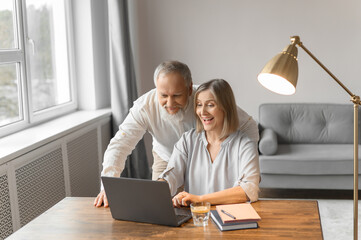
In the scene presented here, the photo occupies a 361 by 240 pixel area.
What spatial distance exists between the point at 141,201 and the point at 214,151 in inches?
23.5

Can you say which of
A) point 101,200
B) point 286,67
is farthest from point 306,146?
point 286,67

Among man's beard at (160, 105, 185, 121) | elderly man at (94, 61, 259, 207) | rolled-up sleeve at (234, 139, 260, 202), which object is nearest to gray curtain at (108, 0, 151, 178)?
elderly man at (94, 61, 259, 207)

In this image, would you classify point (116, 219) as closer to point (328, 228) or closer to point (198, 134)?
point (198, 134)

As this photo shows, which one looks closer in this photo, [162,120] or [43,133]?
[162,120]

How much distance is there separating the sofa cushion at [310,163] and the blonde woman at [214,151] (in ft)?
6.45

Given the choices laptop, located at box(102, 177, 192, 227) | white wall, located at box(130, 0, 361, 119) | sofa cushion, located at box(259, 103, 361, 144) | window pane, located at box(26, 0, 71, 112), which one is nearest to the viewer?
laptop, located at box(102, 177, 192, 227)

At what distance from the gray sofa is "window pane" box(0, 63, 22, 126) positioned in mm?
2066

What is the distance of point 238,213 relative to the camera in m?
1.95

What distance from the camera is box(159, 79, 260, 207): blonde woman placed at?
2348 mm

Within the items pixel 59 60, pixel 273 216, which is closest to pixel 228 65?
pixel 59 60

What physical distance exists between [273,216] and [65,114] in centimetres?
269

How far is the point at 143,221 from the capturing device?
1964 mm

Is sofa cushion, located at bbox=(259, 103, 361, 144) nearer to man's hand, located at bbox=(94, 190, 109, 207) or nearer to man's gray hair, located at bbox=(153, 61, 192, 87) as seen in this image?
man's gray hair, located at bbox=(153, 61, 192, 87)

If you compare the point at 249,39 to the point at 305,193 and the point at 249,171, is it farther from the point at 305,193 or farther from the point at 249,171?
the point at 249,171
